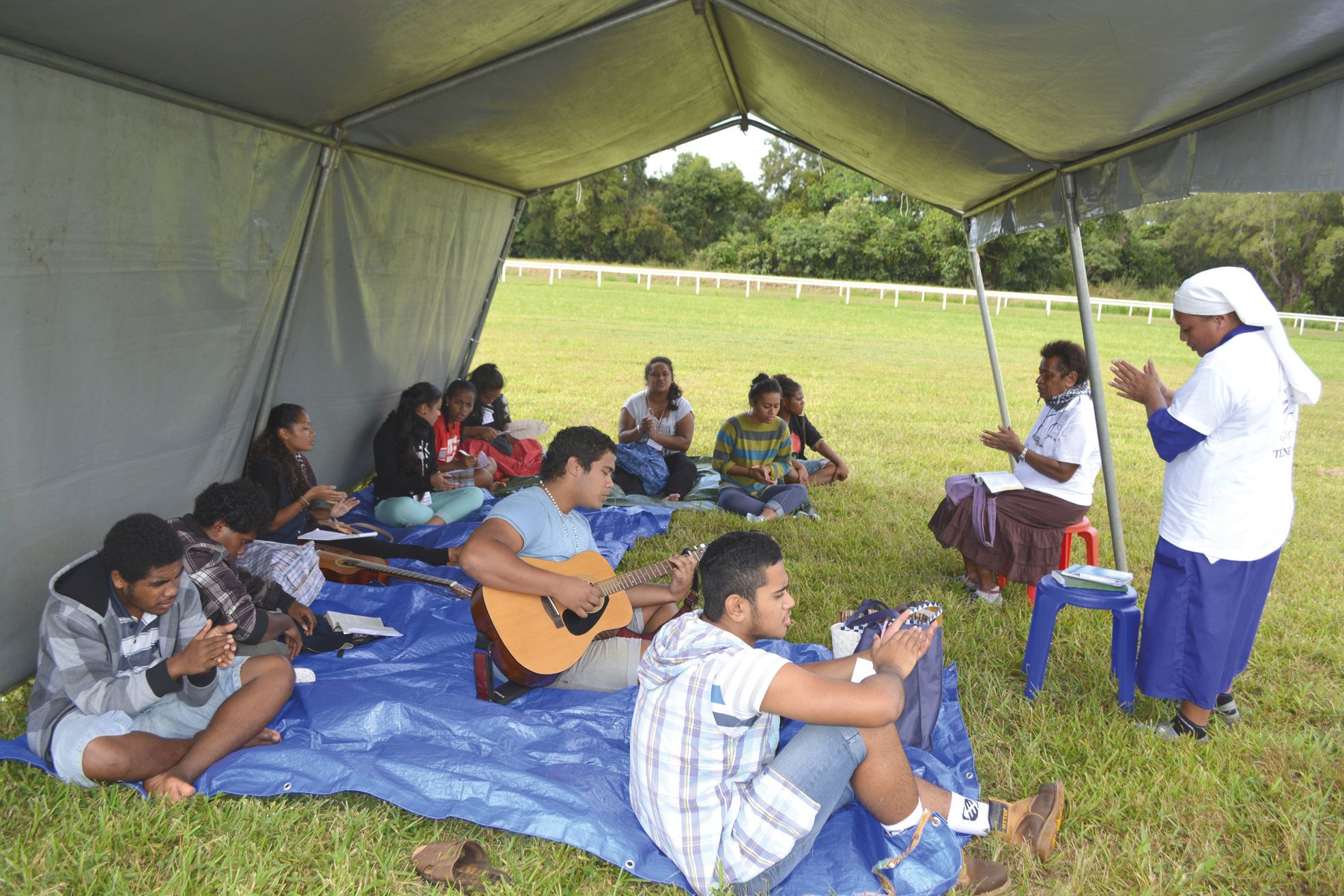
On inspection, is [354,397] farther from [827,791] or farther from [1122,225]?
[1122,225]

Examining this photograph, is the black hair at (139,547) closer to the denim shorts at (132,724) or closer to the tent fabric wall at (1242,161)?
the denim shorts at (132,724)

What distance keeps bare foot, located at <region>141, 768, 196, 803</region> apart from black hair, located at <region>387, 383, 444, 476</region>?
11.3 feet

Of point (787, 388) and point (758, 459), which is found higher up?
point (787, 388)

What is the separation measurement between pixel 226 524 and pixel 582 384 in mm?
9355

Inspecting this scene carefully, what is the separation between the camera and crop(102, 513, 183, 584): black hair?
9.12 ft

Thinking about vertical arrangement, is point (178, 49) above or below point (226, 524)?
above

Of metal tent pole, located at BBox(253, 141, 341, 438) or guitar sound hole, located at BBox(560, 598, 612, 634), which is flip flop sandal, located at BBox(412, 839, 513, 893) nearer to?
guitar sound hole, located at BBox(560, 598, 612, 634)

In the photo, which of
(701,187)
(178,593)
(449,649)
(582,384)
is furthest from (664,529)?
(701,187)

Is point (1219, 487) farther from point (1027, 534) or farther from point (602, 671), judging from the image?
point (602, 671)

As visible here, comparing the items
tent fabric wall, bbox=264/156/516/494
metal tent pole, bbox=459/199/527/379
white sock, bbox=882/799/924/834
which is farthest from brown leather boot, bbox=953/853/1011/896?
metal tent pole, bbox=459/199/527/379

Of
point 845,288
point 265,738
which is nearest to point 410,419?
point 265,738

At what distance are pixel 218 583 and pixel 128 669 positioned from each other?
518 mm

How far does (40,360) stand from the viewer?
11.3ft

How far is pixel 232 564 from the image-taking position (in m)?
3.59
